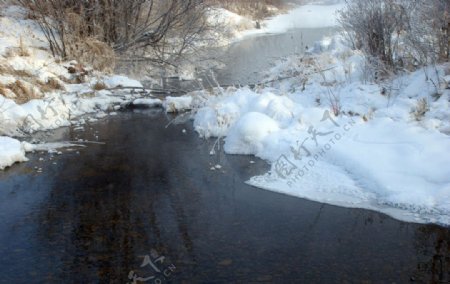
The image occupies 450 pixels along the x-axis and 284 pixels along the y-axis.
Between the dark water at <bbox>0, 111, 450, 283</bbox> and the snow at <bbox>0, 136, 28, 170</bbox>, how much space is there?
0.52 feet

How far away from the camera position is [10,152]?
297 inches

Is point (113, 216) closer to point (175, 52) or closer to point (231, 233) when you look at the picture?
point (231, 233)

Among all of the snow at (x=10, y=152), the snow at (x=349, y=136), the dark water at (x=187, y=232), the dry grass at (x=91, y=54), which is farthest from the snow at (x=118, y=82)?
the dark water at (x=187, y=232)

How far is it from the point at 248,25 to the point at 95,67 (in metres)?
17.6

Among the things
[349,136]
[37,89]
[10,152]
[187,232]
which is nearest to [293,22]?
[37,89]

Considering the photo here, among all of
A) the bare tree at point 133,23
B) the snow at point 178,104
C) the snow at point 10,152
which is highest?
the bare tree at point 133,23

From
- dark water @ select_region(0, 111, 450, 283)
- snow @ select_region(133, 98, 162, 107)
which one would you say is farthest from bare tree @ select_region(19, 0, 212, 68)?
dark water @ select_region(0, 111, 450, 283)

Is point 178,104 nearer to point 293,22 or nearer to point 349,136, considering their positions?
point 349,136

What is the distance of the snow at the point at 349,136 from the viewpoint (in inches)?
235

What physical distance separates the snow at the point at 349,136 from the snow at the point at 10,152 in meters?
3.09

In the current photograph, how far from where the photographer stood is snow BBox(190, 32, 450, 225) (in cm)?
596

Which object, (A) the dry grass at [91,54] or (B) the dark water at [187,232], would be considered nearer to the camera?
(B) the dark water at [187,232]

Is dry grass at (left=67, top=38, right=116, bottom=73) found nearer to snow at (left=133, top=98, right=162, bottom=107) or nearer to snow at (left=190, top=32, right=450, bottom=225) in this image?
snow at (left=133, top=98, right=162, bottom=107)

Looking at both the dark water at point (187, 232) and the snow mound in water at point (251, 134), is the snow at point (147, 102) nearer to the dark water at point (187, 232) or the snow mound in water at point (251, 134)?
the snow mound in water at point (251, 134)
